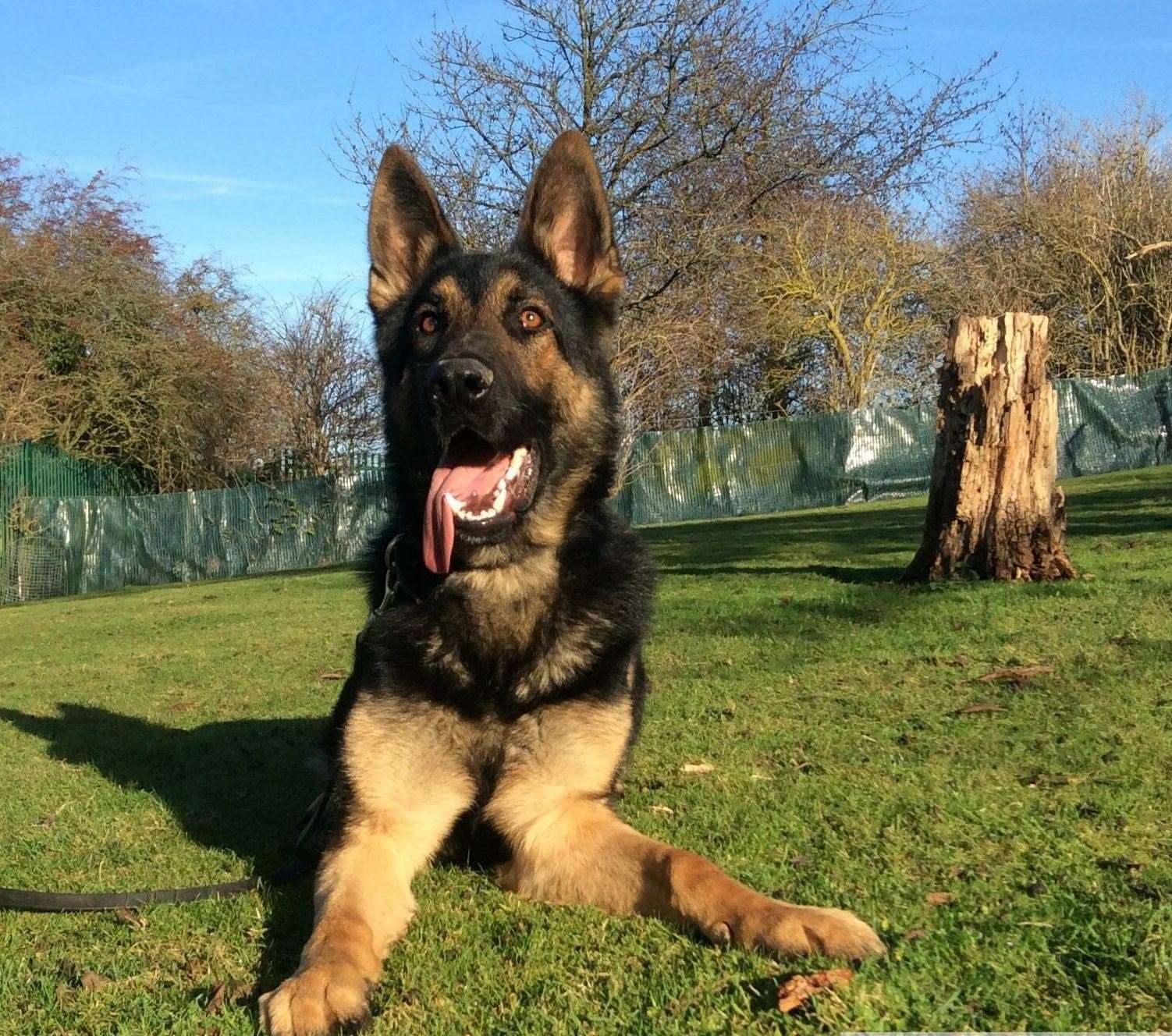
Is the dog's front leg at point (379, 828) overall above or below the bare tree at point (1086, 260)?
below

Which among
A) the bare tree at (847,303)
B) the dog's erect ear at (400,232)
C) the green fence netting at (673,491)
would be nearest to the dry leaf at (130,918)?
the dog's erect ear at (400,232)

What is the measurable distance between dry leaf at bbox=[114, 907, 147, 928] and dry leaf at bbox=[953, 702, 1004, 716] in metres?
3.98

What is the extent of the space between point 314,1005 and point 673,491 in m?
28.4

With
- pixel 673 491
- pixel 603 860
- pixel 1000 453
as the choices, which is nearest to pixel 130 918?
pixel 603 860

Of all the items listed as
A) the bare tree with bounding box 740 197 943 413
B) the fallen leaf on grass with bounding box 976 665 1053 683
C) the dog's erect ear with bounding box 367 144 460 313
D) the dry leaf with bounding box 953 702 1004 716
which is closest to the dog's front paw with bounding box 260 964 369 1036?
the dog's erect ear with bounding box 367 144 460 313

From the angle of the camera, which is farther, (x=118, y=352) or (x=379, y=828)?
Result: (x=118, y=352)

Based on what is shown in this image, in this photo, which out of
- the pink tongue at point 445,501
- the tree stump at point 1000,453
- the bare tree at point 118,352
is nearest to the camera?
the pink tongue at point 445,501

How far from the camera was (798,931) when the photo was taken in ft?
8.92

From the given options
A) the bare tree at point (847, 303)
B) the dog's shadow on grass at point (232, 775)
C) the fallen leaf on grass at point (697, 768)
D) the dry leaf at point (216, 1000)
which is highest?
the bare tree at point (847, 303)

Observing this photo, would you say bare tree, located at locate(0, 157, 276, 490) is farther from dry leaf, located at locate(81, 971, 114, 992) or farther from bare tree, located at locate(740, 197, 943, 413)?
dry leaf, located at locate(81, 971, 114, 992)

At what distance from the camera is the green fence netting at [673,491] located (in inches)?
1129

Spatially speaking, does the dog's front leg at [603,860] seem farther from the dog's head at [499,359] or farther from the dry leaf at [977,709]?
the dry leaf at [977,709]

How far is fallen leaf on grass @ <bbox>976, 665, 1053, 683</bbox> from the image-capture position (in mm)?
6121

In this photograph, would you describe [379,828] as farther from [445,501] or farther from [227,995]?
[445,501]
